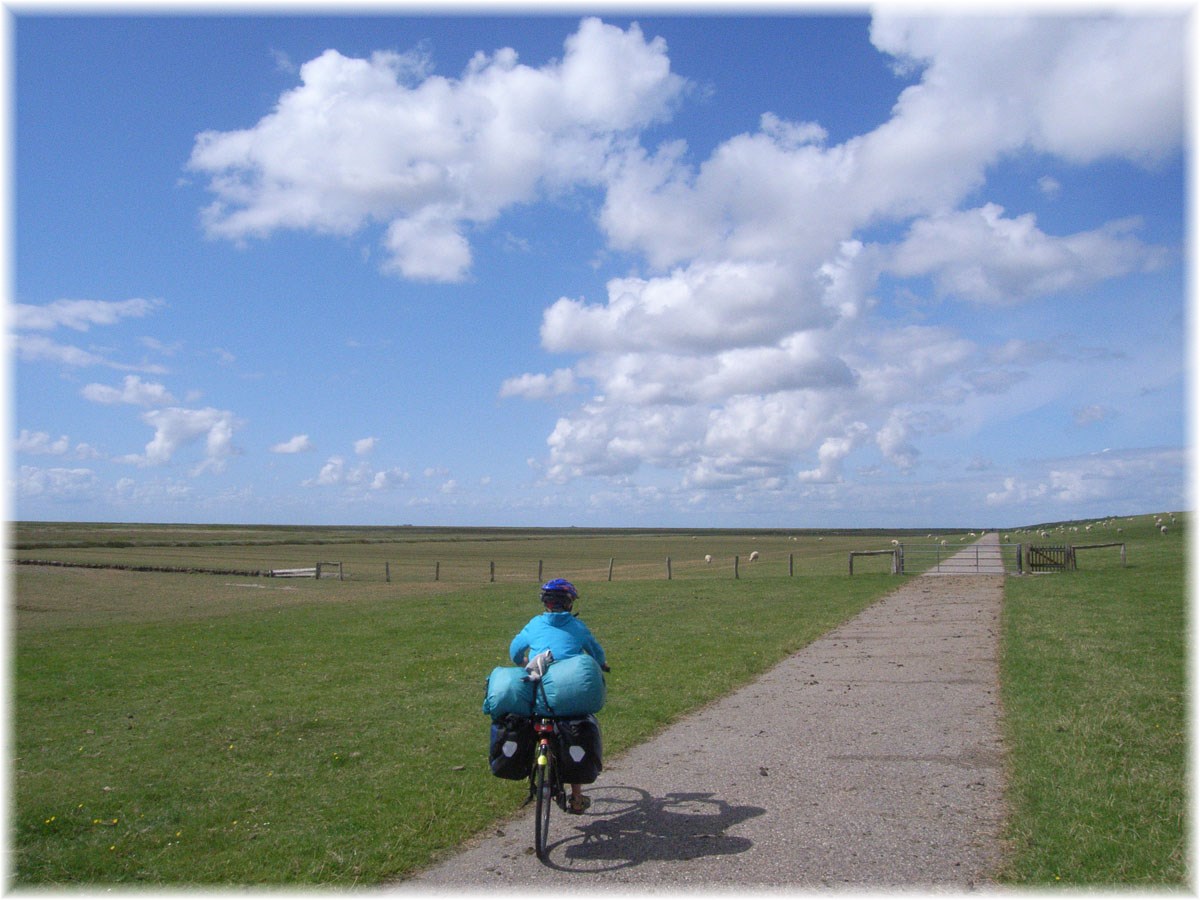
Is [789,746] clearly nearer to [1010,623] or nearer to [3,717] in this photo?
[3,717]

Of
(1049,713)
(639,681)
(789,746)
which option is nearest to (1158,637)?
(1049,713)

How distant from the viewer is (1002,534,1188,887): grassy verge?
227 inches

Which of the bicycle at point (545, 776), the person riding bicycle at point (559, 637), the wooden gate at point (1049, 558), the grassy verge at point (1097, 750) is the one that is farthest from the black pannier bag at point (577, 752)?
the wooden gate at point (1049, 558)

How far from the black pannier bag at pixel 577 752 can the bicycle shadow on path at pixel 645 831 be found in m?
0.45

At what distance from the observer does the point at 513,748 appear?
6.41 m

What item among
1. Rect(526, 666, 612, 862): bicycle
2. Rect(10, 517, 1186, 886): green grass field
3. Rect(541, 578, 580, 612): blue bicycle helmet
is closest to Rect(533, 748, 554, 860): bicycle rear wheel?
Rect(526, 666, 612, 862): bicycle

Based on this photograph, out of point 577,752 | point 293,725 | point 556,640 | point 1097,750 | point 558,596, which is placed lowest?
point 293,725

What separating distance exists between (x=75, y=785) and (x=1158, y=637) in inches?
656

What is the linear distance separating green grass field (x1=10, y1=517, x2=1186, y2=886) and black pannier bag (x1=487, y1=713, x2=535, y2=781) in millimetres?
627

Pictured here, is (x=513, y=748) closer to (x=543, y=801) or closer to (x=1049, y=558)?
(x=543, y=801)

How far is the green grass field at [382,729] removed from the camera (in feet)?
20.9

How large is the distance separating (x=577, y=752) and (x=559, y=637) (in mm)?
859

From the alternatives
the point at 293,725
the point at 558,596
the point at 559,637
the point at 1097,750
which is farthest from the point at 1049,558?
the point at 559,637

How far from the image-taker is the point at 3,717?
12.3 m
